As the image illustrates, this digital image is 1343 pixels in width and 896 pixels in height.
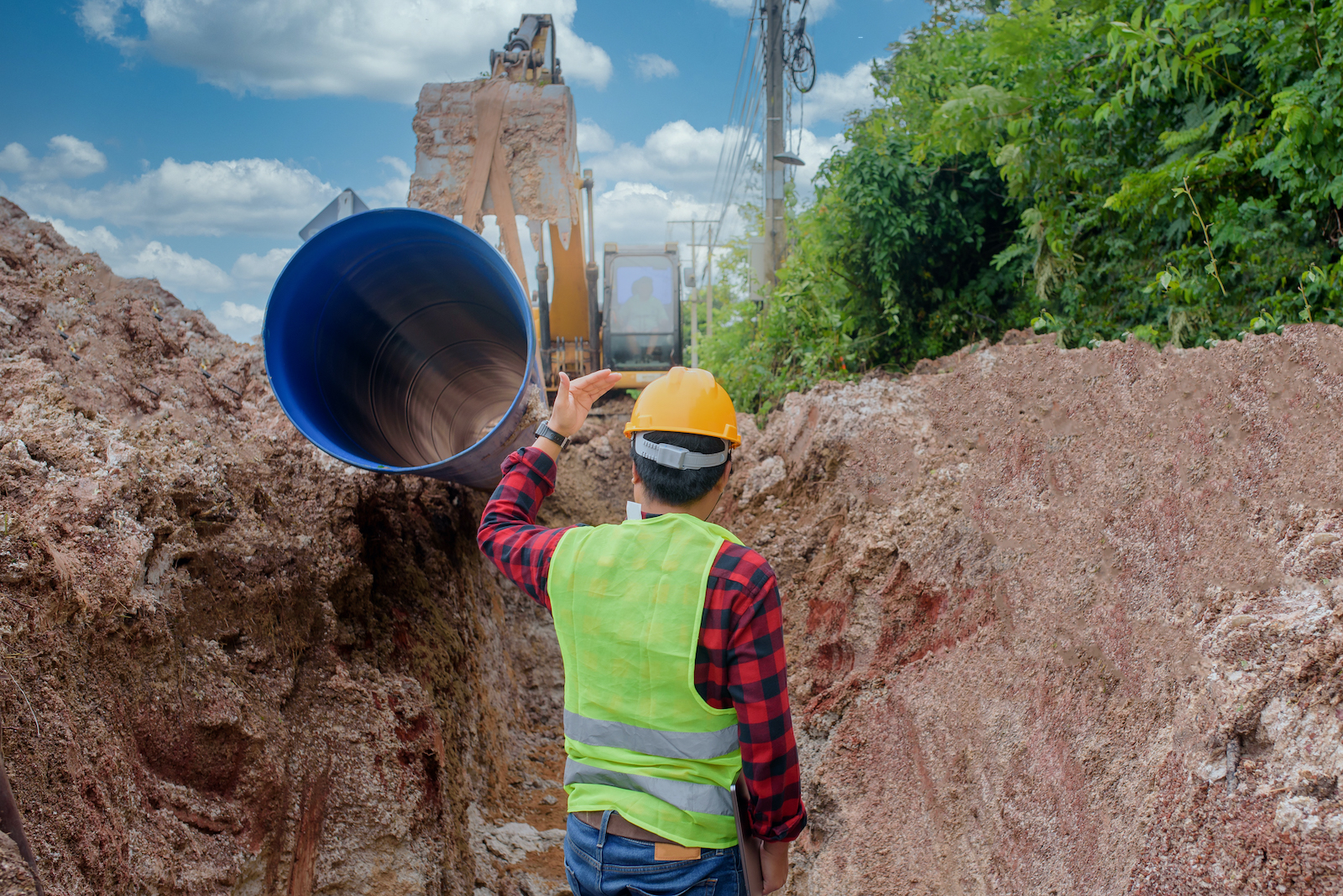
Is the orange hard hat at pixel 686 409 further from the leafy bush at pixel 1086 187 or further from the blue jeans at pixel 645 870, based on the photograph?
the leafy bush at pixel 1086 187

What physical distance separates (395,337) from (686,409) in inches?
135

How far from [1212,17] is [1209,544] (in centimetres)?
311

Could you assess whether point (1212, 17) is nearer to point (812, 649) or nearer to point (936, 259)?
point (936, 259)

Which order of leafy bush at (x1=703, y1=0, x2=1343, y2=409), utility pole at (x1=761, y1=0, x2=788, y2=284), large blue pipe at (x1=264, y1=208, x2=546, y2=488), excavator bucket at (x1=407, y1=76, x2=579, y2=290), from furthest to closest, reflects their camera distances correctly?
utility pole at (x1=761, y1=0, x2=788, y2=284)
excavator bucket at (x1=407, y1=76, x2=579, y2=290)
large blue pipe at (x1=264, y1=208, x2=546, y2=488)
leafy bush at (x1=703, y1=0, x2=1343, y2=409)

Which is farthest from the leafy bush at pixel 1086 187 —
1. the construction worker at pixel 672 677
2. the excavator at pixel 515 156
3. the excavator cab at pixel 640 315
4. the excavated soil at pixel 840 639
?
the construction worker at pixel 672 677

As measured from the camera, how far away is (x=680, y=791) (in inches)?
65.5

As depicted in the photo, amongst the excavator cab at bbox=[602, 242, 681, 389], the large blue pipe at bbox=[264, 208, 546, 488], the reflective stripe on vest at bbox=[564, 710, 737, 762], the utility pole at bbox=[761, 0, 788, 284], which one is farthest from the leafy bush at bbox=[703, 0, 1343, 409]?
the utility pole at bbox=[761, 0, 788, 284]

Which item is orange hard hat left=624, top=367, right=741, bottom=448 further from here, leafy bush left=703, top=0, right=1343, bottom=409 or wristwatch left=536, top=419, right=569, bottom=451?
leafy bush left=703, top=0, right=1343, bottom=409

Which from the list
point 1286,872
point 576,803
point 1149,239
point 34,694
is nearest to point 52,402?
point 34,694

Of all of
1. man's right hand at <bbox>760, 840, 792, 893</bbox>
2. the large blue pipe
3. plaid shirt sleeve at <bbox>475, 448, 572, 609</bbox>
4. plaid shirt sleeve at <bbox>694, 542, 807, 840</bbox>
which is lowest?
man's right hand at <bbox>760, 840, 792, 893</bbox>

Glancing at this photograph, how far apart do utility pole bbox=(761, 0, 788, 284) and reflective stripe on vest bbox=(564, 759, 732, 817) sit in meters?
11.9

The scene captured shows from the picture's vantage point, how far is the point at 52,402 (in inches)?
118

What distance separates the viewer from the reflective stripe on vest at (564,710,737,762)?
1.67 meters

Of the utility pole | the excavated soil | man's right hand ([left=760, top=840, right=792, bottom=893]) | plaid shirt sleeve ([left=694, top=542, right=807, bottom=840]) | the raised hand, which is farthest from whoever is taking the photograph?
the utility pole
